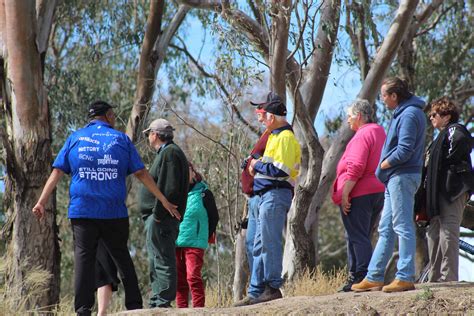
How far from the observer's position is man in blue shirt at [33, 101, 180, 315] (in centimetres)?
762

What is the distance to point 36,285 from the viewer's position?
1006 centimetres

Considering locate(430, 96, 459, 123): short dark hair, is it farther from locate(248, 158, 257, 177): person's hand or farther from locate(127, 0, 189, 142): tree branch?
locate(127, 0, 189, 142): tree branch

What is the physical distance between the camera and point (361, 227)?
8.51 metres

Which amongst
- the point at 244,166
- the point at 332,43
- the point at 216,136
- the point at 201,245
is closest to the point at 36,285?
the point at 201,245

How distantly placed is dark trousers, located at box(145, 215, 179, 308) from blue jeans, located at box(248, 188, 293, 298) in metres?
0.79

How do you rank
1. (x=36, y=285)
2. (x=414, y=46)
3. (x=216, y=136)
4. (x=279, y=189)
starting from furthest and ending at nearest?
1. (x=414, y=46)
2. (x=216, y=136)
3. (x=36, y=285)
4. (x=279, y=189)

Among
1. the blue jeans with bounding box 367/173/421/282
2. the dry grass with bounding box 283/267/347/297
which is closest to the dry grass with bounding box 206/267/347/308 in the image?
the dry grass with bounding box 283/267/347/297

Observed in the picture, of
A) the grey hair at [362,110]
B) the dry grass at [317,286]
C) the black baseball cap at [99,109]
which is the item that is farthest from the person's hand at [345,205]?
the black baseball cap at [99,109]

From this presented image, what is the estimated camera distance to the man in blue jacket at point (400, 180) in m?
7.81

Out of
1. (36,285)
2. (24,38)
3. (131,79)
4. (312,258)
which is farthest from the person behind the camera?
(131,79)

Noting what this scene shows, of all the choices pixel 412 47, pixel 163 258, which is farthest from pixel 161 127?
pixel 412 47

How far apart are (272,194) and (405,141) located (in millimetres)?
1236

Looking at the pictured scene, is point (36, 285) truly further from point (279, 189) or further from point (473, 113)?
point (473, 113)

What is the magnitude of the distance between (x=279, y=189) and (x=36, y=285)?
3.22m
